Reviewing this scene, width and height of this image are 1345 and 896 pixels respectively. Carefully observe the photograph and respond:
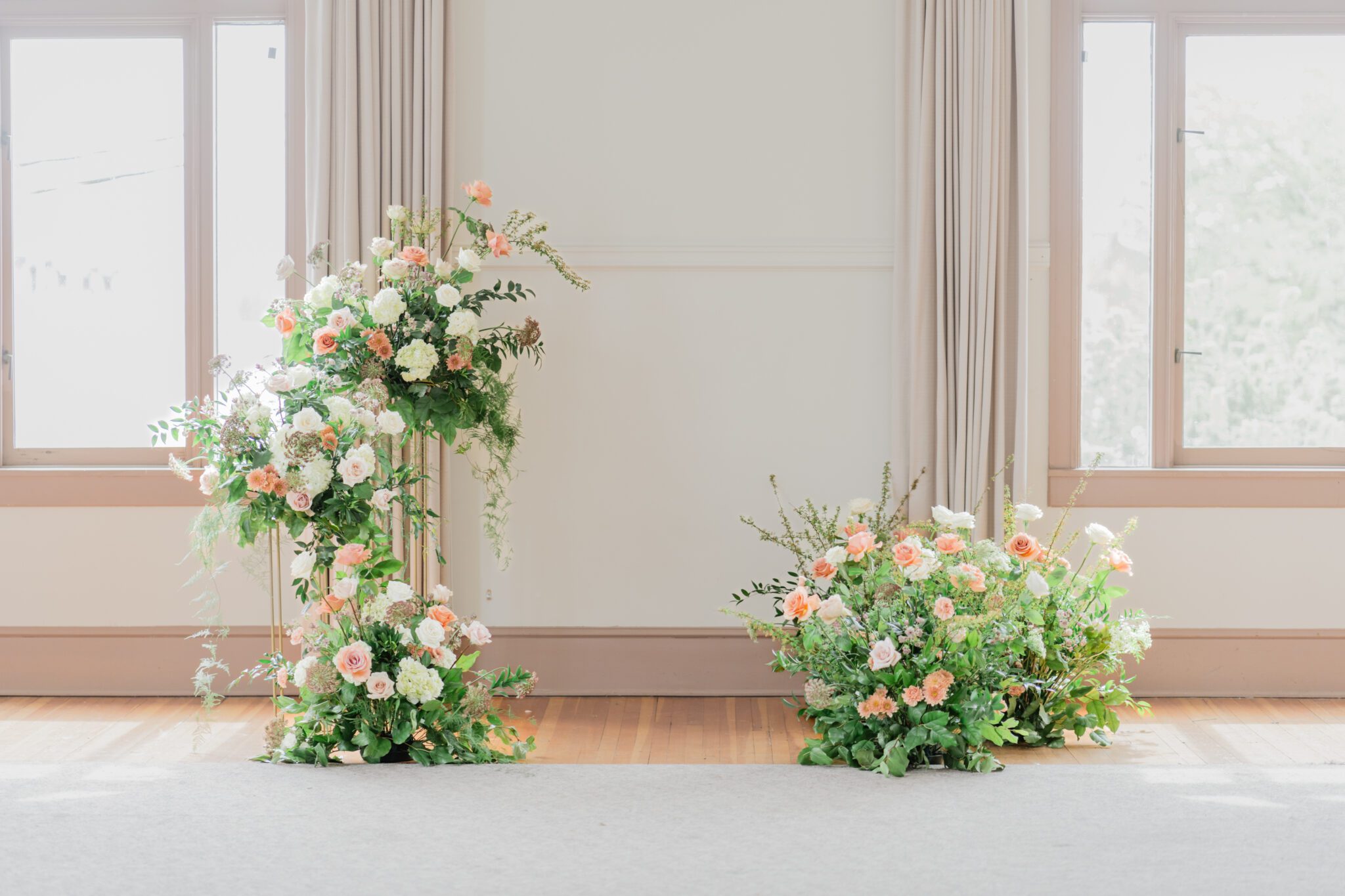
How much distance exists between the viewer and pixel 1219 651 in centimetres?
395

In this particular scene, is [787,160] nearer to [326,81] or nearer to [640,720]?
[326,81]

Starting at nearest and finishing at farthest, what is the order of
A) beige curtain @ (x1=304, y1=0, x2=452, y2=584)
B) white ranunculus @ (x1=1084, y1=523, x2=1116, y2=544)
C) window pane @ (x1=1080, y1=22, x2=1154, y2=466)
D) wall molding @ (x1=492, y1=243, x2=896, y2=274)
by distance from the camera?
white ranunculus @ (x1=1084, y1=523, x2=1116, y2=544), beige curtain @ (x1=304, y1=0, x2=452, y2=584), wall molding @ (x1=492, y1=243, x2=896, y2=274), window pane @ (x1=1080, y1=22, x2=1154, y2=466)

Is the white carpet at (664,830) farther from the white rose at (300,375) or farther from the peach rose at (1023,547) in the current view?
the white rose at (300,375)

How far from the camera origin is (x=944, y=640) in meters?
2.90

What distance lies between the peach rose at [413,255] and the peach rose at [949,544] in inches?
66.3

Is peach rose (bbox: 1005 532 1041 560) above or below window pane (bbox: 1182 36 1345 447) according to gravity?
below

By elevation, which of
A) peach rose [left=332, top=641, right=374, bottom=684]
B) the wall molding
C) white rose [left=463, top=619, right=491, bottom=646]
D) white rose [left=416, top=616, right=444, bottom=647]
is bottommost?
peach rose [left=332, top=641, right=374, bottom=684]

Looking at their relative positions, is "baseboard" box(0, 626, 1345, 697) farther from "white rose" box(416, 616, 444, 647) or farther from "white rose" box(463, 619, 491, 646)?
"white rose" box(416, 616, 444, 647)

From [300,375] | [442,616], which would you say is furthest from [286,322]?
[442,616]

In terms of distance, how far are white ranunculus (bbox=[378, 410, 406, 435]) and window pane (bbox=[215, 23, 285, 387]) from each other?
138cm

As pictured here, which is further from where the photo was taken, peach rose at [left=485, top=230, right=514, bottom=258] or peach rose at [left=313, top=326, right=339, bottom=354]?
peach rose at [left=485, top=230, right=514, bottom=258]

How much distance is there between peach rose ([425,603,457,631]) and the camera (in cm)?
294

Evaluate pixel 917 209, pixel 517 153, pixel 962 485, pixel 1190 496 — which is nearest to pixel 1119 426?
pixel 1190 496

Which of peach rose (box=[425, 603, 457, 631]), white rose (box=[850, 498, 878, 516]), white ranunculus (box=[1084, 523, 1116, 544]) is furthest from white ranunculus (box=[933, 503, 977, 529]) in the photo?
peach rose (box=[425, 603, 457, 631])
